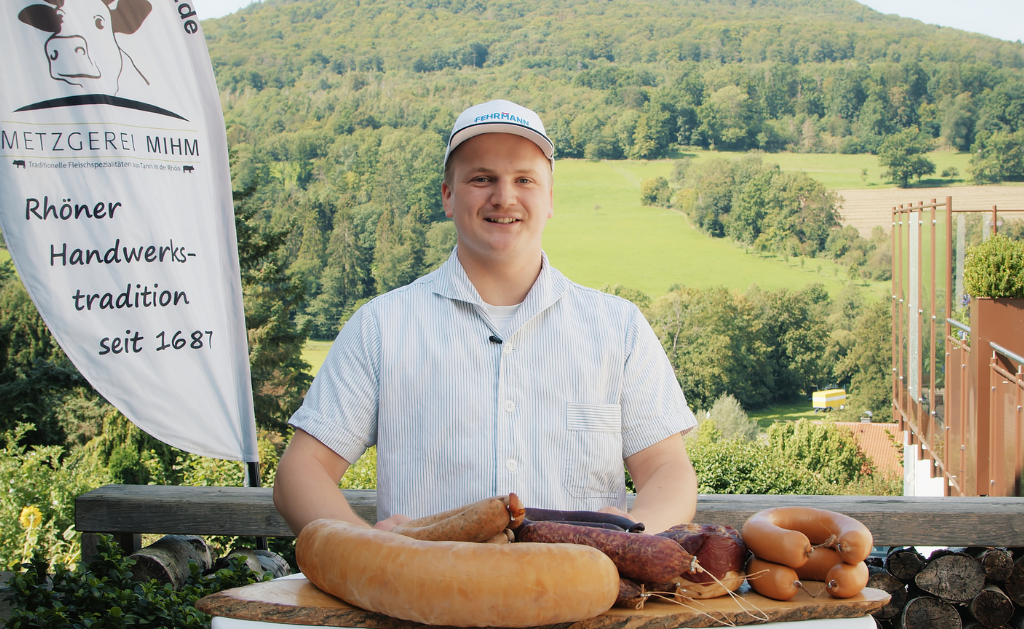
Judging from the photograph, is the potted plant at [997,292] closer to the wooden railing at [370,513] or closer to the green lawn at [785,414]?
the wooden railing at [370,513]

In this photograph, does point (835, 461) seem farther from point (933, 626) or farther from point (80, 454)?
point (933, 626)

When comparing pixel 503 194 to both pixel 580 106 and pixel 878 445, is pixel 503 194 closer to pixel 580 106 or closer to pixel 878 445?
pixel 878 445

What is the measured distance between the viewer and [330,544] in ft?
2.72

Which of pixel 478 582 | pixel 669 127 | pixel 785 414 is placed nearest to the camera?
pixel 478 582

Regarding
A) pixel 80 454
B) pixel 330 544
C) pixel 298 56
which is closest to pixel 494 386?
pixel 330 544

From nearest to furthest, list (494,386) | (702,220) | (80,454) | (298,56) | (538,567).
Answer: (538,567), (494,386), (80,454), (702,220), (298,56)

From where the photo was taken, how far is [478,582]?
74 centimetres

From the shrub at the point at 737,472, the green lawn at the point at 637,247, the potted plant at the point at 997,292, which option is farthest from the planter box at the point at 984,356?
the green lawn at the point at 637,247

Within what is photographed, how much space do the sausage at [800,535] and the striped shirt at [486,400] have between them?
1.25 ft

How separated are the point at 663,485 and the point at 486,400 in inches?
12.3

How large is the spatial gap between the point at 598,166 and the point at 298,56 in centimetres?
2822

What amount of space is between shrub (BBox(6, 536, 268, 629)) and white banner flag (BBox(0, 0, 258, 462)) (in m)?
0.53

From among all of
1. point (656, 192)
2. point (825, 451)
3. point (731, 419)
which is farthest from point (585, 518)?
point (656, 192)

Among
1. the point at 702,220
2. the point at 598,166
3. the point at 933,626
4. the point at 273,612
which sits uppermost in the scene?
the point at 598,166
